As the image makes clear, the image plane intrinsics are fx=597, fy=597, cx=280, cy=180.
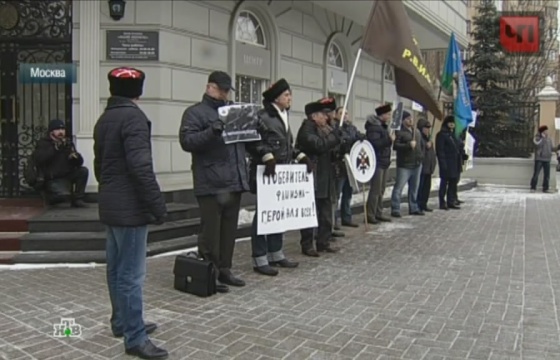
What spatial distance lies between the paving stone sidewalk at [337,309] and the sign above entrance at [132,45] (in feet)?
11.2

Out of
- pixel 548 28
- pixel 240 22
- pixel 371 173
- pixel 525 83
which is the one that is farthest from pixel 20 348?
pixel 548 28

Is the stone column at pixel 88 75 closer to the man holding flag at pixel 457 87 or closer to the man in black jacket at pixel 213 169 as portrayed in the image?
the man in black jacket at pixel 213 169

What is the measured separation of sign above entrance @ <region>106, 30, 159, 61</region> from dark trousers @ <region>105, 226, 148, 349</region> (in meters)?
5.59

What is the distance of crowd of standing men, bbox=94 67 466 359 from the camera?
13.8 ft

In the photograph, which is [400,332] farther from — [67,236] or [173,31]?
[173,31]

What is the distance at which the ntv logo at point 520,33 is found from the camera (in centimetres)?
2512

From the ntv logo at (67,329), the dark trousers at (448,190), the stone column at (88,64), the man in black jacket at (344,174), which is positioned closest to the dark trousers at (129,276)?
the ntv logo at (67,329)

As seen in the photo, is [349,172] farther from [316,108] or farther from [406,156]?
[406,156]

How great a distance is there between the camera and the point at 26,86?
940 centimetres

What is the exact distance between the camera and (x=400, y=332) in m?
4.94

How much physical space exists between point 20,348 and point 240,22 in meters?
8.42

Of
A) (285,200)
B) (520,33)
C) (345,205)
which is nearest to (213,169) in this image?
(285,200)

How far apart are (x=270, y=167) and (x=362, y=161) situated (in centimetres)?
323

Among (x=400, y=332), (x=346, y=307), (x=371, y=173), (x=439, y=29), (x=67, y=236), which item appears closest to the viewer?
(x=400, y=332)
